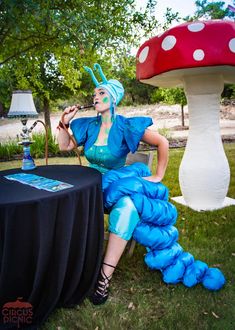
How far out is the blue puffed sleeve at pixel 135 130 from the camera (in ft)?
7.04

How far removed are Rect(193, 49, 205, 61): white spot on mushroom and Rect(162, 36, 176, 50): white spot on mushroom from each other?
0.70ft

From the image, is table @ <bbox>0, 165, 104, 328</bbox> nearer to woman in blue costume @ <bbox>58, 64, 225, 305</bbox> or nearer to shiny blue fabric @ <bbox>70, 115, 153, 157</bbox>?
woman in blue costume @ <bbox>58, 64, 225, 305</bbox>

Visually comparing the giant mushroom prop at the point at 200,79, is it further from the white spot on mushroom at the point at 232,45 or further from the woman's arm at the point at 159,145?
the woman's arm at the point at 159,145

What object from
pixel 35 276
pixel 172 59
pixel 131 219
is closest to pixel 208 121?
pixel 172 59

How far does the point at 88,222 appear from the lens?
1.88 metres

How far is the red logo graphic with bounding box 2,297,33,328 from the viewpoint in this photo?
1742mm

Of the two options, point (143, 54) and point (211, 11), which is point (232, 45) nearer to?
point (143, 54)

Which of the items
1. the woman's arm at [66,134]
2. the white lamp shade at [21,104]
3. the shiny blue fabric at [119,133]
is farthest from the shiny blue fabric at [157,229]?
the white lamp shade at [21,104]

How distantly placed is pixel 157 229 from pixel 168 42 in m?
1.69

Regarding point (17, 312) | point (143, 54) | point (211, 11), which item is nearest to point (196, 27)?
point (143, 54)

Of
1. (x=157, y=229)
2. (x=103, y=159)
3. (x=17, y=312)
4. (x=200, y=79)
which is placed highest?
(x=200, y=79)

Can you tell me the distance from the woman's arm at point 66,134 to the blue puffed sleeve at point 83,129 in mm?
61

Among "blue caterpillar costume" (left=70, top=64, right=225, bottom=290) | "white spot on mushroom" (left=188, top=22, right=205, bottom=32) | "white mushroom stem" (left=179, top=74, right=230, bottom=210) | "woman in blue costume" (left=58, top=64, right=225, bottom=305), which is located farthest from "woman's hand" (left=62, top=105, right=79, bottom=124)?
"white mushroom stem" (left=179, top=74, right=230, bottom=210)

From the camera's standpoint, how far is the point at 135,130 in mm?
2154
